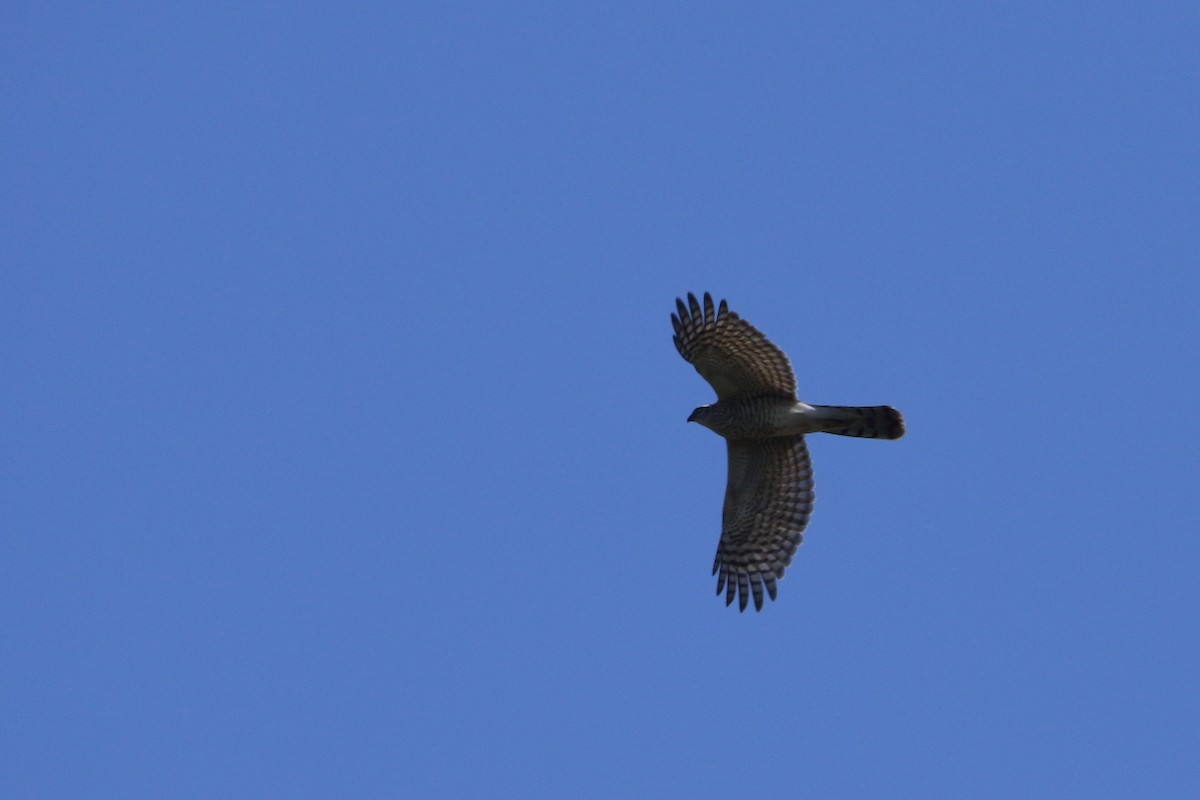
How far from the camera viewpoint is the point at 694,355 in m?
16.5

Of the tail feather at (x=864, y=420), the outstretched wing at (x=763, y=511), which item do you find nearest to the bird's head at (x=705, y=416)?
the outstretched wing at (x=763, y=511)

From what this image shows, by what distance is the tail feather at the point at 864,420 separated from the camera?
16344mm

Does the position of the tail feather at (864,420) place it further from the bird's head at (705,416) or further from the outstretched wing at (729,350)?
the bird's head at (705,416)

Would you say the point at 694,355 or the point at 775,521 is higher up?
the point at 694,355

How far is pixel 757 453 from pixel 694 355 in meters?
1.52

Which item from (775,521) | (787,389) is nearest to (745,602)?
(775,521)

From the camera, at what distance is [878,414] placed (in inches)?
645

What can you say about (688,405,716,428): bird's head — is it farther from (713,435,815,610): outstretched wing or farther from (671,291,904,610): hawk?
(713,435,815,610): outstretched wing

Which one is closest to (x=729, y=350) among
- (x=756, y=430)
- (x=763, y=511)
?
(x=756, y=430)

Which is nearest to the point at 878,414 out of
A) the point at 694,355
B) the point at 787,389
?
the point at 787,389

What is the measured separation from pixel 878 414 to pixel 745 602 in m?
2.65

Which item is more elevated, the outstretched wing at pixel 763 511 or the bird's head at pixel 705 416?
the bird's head at pixel 705 416

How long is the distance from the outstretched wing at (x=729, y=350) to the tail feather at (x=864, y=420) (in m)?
0.48

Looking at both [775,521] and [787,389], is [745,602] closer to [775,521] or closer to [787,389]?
[775,521]
